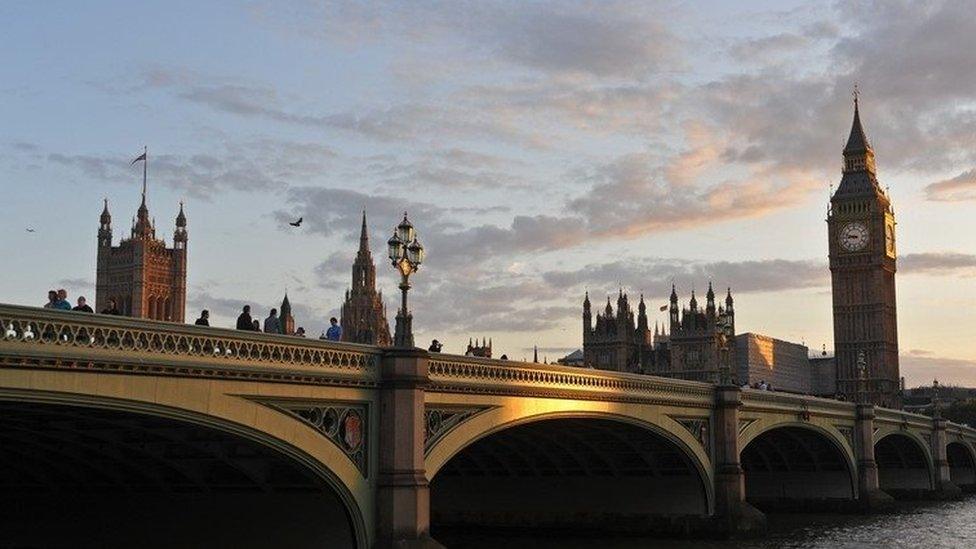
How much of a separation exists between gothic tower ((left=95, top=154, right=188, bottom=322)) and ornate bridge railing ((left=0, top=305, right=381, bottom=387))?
143 m

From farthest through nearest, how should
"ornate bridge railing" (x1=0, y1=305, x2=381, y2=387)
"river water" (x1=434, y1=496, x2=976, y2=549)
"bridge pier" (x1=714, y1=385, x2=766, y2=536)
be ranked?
1. "bridge pier" (x1=714, y1=385, x2=766, y2=536)
2. "river water" (x1=434, y1=496, x2=976, y2=549)
3. "ornate bridge railing" (x1=0, y1=305, x2=381, y2=387)

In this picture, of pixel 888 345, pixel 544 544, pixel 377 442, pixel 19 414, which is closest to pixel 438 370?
pixel 377 442

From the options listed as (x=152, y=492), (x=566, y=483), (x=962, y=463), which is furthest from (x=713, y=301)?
(x=152, y=492)

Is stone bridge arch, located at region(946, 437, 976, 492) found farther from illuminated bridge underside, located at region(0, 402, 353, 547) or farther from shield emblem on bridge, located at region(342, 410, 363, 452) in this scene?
shield emblem on bridge, located at region(342, 410, 363, 452)

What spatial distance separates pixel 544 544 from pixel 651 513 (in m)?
4.66

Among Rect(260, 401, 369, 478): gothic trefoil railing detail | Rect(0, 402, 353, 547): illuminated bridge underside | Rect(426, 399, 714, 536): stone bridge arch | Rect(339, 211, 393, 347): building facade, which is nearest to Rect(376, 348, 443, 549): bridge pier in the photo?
Rect(260, 401, 369, 478): gothic trefoil railing detail

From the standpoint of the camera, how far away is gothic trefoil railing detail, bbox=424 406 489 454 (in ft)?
93.1

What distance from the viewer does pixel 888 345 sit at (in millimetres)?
149750

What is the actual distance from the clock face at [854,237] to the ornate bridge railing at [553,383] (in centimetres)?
11227

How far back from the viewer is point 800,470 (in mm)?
67438

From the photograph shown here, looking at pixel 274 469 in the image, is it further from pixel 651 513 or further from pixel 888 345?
pixel 888 345

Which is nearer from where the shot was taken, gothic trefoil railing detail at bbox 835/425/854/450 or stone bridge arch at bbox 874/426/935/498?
gothic trefoil railing detail at bbox 835/425/854/450

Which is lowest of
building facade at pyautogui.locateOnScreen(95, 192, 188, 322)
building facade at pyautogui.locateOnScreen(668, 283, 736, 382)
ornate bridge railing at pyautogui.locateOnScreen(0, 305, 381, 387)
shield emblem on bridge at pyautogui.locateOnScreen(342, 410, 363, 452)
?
shield emblem on bridge at pyautogui.locateOnScreen(342, 410, 363, 452)

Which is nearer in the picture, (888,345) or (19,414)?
(19,414)
